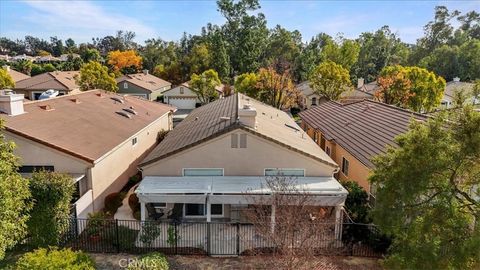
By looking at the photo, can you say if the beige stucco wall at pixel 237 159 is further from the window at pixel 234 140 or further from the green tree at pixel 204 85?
the green tree at pixel 204 85

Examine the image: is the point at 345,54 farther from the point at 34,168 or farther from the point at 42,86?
the point at 34,168

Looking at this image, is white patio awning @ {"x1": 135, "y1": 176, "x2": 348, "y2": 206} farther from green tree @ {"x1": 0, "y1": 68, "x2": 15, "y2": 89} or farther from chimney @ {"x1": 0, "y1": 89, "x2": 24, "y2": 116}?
green tree @ {"x1": 0, "y1": 68, "x2": 15, "y2": 89}

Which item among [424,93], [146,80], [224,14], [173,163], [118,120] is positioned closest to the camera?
[173,163]

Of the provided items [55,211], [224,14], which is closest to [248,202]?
[55,211]

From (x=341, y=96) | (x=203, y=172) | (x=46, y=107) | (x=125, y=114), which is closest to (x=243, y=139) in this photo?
(x=203, y=172)

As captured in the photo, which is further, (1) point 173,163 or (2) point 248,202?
(1) point 173,163

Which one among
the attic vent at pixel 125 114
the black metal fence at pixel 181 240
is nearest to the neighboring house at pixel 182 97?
the attic vent at pixel 125 114

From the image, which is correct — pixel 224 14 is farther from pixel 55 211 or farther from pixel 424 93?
pixel 55 211
